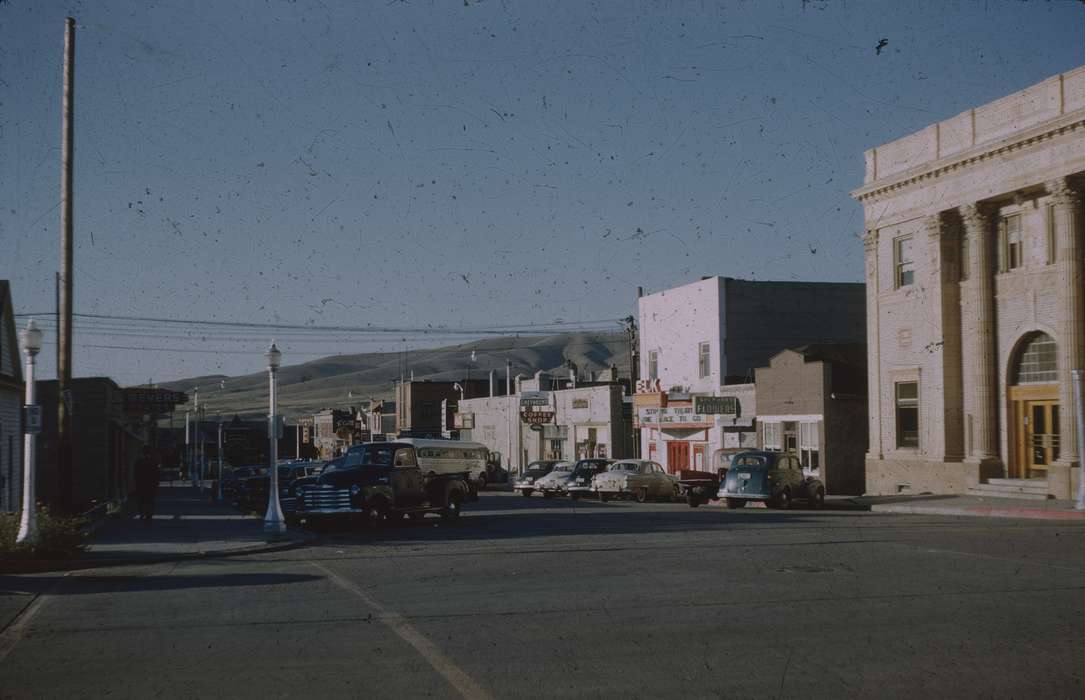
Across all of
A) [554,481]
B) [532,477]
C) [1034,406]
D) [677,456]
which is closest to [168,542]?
[1034,406]

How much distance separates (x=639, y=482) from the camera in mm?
42062

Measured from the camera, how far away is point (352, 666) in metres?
8.96

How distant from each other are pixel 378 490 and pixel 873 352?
23555mm

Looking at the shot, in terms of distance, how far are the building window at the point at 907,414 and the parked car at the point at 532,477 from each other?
1714cm

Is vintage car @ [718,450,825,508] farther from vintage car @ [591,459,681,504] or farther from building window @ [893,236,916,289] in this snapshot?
building window @ [893,236,916,289]

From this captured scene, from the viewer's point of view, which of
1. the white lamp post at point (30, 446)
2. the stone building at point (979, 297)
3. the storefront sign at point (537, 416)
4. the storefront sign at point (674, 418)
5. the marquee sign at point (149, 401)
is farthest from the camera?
the storefront sign at point (537, 416)

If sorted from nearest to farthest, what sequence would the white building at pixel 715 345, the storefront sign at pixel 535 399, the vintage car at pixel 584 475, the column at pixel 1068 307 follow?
the column at pixel 1068 307
the vintage car at pixel 584 475
the white building at pixel 715 345
the storefront sign at pixel 535 399

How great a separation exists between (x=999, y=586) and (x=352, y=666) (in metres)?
8.35

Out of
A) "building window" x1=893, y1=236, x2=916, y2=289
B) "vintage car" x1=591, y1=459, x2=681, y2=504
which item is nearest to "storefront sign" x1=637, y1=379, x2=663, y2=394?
"vintage car" x1=591, y1=459, x2=681, y2=504

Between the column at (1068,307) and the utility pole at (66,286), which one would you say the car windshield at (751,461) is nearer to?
the column at (1068,307)

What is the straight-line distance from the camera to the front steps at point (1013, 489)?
33.8m

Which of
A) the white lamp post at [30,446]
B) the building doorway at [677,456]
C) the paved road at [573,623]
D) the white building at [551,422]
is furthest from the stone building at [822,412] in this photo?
the white lamp post at [30,446]

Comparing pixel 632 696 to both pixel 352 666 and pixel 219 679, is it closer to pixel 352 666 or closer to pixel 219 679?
pixel 352 666

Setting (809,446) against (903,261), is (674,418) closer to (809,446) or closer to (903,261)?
(809,446)
